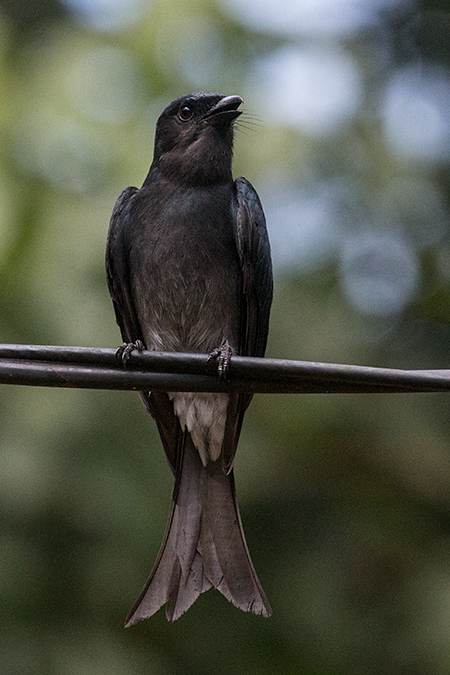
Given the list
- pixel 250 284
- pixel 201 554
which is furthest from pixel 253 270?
pixel 201 554

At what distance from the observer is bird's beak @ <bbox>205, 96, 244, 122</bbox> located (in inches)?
151

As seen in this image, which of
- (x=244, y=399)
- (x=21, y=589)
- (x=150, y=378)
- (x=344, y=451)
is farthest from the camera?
(x=344, y=451)

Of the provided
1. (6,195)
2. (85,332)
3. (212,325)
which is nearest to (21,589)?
(85,332)

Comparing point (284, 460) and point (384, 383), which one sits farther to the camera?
point (284, 460)

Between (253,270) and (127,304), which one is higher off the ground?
(253,270)

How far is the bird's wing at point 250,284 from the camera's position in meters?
3.59

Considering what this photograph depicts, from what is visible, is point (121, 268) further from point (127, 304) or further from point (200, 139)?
point (200, 139)

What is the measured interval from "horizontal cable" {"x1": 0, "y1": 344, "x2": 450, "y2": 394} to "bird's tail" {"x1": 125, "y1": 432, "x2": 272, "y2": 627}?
1089 mm

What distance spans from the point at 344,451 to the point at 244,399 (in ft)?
4.23

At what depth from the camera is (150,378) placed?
91.0 inches

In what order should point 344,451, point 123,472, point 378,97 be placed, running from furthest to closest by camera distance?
1. point 378,97
2. point 344,451
3. point 123,472

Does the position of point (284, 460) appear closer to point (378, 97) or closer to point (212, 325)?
point (212, 325)

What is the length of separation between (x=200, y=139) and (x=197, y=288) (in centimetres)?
69

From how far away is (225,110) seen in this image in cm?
387
